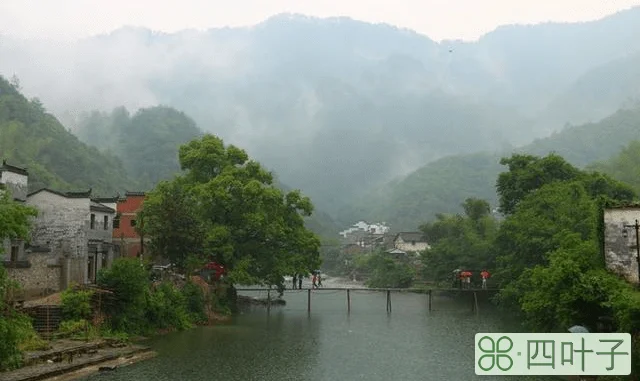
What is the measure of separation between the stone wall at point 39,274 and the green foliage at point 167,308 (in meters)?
6.15

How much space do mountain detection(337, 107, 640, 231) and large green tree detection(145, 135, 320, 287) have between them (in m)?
103

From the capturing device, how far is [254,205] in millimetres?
47781

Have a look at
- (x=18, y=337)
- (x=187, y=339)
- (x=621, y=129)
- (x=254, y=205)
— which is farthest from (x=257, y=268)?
(x=621, y=129)

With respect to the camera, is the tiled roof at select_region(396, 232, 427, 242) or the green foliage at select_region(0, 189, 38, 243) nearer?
the green foliage at select_region(0, 189, 38, 243)

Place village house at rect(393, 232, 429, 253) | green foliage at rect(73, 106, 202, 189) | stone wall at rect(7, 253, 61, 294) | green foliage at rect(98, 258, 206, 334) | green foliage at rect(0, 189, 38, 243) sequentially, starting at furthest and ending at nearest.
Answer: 1. green foliage at rect(73, 106, 202, 189)
2. village house at rect(393, 232, 429, 253)
3. stone wall at rect(7, 253, 61, 294)
4. green foliage at rect(98, 258, 206, 334)
5. green foliage at rect(0, 189, 38, 243)

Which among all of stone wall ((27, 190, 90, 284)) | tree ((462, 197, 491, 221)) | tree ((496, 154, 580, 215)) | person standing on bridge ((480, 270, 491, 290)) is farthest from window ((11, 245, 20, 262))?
tree ((462, 197, 491, 221))

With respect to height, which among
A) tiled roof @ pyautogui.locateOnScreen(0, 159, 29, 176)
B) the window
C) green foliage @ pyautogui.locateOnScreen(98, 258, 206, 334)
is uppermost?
tiled roof @ pyautogui.locateOnScreen(0, 159, 29, 176)

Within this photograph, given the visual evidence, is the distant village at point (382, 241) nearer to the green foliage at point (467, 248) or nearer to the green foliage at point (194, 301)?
the green foliage at point (467, 248)

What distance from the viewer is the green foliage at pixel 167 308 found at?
3778 centimetres

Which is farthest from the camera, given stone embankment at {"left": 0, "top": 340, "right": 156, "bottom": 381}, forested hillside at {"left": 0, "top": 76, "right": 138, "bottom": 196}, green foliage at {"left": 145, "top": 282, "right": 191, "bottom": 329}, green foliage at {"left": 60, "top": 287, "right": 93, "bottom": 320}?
forested hillside at {"left": 0, "top": 76, "right": 138, "bottom": 196}

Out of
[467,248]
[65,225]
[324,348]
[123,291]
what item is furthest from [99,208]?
[467,248]

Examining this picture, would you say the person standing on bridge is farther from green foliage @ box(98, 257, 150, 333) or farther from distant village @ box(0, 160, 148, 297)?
green foliage @ box(98, 257, 150, 333)

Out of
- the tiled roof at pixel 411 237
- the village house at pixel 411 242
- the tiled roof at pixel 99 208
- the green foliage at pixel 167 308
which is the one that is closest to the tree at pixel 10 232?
the green foliage at pixel 167 308

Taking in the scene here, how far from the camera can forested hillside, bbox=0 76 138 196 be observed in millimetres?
92250
